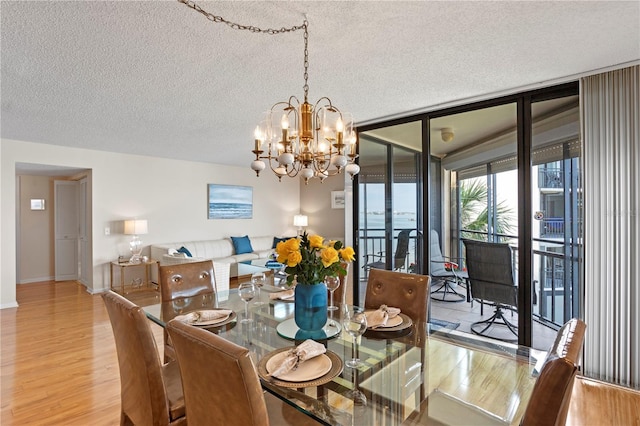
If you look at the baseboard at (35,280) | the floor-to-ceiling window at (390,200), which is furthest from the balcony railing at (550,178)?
the baseboard at (35,280)

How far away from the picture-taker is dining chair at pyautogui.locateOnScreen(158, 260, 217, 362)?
2.39m

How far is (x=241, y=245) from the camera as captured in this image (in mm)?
6895

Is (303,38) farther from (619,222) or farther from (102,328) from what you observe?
(102,328)

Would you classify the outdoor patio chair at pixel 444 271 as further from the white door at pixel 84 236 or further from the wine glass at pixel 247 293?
the white door at pixel 84 236

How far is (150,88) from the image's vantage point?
2.80m

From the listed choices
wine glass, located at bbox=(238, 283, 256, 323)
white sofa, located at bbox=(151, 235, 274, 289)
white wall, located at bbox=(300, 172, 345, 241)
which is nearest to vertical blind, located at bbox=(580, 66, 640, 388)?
wine glass, located at bbox=(238, 283, 256, 323)

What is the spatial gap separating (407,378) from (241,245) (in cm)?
589

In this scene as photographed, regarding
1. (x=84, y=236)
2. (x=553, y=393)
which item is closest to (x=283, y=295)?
(x=553, y=393)

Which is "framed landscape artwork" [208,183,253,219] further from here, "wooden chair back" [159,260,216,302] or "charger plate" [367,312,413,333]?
"charger plate" [367,312,413,333]

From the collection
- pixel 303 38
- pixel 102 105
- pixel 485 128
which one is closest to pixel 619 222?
pixel 485 128

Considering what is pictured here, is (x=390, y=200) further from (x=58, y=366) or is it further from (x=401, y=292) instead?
(x=58, y=366)

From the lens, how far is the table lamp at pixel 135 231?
5402 millimetres

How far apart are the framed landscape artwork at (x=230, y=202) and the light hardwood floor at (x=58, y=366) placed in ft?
9.37

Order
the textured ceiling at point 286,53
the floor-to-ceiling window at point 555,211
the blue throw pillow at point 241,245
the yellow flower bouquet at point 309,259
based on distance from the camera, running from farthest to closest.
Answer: the blue throw pillow at point 241,245, the floor-to-ceiling window at point 555,211, the textured ceiling at point 286,53, the yellow flower bouquet at point 309,259
